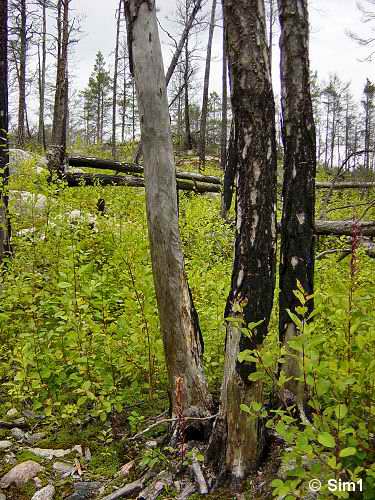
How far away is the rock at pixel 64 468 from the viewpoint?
3.07 meters

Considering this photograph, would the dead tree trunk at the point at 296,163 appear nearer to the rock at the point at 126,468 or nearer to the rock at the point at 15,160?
the rock at the point at 126,468

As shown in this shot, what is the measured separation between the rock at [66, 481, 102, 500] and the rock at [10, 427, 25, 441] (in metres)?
0.75

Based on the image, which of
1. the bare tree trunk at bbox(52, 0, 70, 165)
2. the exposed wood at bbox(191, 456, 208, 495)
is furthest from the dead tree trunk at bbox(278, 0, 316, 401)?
the bare tree trunk at bbox(52, 0, 70, 165)

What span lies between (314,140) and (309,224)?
538 mm

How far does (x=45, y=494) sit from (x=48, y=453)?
A: 1.42 ft

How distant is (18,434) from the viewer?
11.4 feet

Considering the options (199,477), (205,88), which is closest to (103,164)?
(199,477)

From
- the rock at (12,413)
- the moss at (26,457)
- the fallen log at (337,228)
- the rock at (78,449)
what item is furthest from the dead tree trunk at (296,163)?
the fallen log at (337,228)

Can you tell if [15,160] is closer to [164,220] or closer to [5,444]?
[5,444]

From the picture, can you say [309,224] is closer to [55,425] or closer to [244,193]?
[244,193]

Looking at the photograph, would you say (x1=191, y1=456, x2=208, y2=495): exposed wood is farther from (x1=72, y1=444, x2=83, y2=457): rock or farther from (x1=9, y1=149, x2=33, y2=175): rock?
(x1=9, y1=149, x2=33, y2=175): rock

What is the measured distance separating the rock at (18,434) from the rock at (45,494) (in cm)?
67

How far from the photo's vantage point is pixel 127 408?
3666 mm

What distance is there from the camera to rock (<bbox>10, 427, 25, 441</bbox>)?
136 inches
